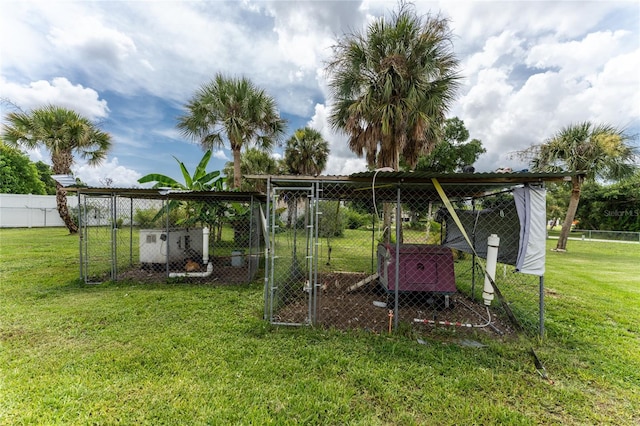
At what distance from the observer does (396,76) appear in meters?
7.71

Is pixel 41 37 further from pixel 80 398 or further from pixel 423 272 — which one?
pixel 423 272

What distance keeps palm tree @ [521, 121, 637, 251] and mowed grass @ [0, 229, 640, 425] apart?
39.4ft

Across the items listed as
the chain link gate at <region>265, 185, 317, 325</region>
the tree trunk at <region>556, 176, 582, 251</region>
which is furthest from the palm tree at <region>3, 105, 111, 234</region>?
the tree trunk at <region>556, 176, 582, 251</region>

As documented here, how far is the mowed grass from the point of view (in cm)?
227

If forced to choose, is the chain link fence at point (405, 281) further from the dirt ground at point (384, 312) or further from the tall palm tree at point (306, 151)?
the tall palm tree at point (306, 151)

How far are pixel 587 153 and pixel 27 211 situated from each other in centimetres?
3649

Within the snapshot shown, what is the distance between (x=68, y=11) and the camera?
4.62 meters

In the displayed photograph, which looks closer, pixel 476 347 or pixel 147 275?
pixel 476 347

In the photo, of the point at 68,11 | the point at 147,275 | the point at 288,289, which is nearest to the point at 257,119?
the point at 68,11

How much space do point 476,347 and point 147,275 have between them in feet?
24.6

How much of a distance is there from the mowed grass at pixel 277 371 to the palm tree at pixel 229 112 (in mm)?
6925

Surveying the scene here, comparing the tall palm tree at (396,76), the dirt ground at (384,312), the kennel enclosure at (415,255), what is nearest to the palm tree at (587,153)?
the tall palm tree at (396,76)

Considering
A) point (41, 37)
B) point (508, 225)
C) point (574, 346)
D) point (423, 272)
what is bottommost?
point (574, 346)

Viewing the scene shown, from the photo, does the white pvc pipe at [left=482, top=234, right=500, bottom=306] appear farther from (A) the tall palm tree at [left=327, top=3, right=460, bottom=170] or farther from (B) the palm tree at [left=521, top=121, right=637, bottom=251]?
(B) the palm tree at [left=521, top=121, right=637, bottom=251]
